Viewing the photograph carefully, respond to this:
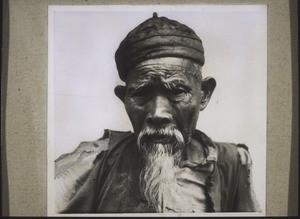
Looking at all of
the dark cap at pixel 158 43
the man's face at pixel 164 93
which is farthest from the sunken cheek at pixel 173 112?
the dark cap at pixel 158 43

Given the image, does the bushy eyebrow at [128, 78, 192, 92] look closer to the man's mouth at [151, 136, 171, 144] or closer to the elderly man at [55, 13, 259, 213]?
the elderly man at [55, 13, 259, 213]

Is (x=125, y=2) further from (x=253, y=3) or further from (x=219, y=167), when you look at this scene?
(x=219, y=167)

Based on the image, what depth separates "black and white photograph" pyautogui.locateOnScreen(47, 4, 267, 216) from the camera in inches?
57.0

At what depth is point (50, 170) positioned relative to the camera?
1.47 metres

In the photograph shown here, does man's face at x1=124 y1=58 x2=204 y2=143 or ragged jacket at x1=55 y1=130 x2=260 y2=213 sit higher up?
man's face at x1=124 y1=58 x2=204 y2=143

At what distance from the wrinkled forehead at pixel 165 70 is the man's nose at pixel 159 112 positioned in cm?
6

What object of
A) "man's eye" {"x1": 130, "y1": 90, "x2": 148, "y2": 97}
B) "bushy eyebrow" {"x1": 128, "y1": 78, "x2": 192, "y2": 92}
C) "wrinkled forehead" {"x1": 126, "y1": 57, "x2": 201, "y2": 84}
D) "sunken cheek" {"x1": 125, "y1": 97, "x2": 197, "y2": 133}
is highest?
"wrinkled forehead" {"x1": 126, "y1": 57, "x2": 201, "y2": 84}

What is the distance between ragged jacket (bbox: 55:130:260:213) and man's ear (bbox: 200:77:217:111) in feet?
0.30

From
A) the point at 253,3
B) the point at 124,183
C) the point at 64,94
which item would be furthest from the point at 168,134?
the point at 253,3

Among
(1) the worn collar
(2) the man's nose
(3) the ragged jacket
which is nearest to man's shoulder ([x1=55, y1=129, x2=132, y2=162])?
(3) the ragged jacket

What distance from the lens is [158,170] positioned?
57.4 inches

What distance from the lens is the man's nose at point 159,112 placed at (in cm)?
142

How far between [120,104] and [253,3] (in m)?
0.52

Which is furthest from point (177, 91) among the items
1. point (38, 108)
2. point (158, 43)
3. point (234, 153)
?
point (38, 108)
